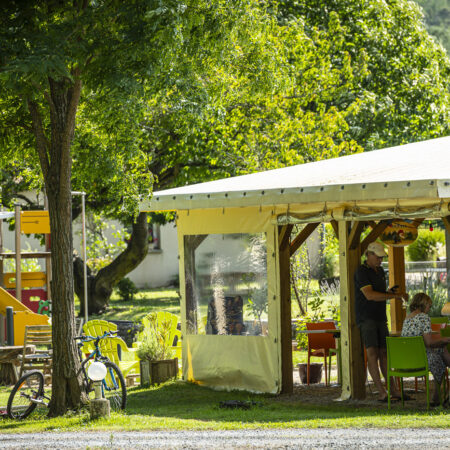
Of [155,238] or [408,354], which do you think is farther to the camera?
[155,238]

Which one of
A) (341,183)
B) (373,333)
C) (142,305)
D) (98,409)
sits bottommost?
(98,409)

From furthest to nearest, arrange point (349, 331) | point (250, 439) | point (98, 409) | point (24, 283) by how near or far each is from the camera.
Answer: point (24, 283) → point (349, 331) → point (98, 409) → point (250, 439)

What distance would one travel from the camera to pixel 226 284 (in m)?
13.5

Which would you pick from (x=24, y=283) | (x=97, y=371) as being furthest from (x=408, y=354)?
(x=24, y=283)

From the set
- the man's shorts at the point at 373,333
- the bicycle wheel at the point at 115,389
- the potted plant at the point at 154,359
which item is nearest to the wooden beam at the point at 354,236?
the man's shorts at the point at 373,333

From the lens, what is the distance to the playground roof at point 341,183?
10.2 m

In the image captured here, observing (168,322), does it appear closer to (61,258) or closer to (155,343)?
(155,343)

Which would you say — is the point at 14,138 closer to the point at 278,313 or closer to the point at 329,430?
the point at 278,313

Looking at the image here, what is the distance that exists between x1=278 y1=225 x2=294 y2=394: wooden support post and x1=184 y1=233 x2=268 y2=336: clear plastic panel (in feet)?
0.94

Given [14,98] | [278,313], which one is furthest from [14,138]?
[278,313]

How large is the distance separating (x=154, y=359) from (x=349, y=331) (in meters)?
3.69

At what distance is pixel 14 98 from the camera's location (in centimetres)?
1174

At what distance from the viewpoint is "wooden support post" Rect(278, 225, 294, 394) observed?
41.2 feet

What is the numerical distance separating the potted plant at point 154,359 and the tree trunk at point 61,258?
10.3 feet
